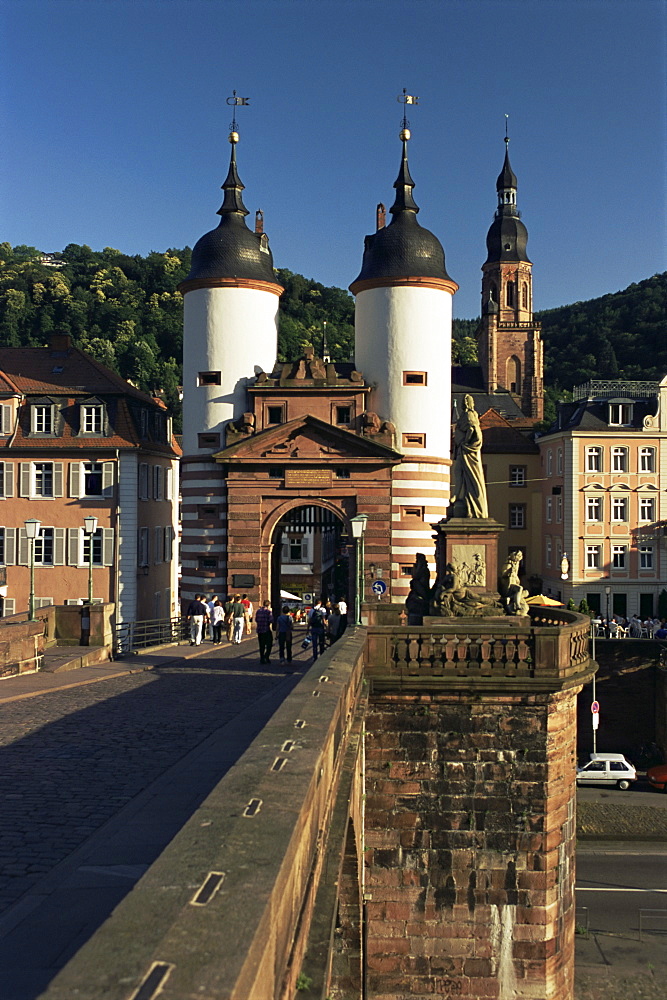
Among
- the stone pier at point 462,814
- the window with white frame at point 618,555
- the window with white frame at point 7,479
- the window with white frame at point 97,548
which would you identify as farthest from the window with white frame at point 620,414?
the stone pier at point 462,814

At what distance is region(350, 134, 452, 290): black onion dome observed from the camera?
134 feet

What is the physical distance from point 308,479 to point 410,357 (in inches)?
266

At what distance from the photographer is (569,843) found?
54.1 feet

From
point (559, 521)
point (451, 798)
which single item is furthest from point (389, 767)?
point (559, 521)

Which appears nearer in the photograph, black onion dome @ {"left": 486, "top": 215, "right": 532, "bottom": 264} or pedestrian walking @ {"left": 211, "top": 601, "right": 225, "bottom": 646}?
pedestrian walking @ {"left": 211, "top": 601, "right": 225, "bottom": 646}

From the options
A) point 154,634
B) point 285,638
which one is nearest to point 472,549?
point 285,638

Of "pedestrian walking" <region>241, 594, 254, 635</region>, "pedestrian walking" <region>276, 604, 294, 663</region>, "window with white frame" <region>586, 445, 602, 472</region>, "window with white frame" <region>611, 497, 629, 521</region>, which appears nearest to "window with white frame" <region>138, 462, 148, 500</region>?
"pedestrian walking" <region>241, 594, 254, 635</region>

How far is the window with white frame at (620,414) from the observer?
56.3 meters

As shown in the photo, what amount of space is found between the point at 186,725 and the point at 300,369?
88.9ft

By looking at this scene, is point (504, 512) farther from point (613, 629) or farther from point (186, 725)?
point (186, 725)

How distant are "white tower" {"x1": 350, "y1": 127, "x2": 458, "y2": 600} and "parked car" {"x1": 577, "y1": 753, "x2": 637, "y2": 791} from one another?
1008 cm

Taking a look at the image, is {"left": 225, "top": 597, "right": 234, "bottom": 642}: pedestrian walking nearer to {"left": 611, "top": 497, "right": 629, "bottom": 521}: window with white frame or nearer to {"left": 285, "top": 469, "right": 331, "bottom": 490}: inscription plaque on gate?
{"left": 285, "top": 469, "right": 331, "bottom": 490}: inscription plaque on gate

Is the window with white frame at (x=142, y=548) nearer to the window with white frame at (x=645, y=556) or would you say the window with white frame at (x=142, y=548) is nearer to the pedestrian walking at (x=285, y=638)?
the pedestrian walking at (x=285, y=638)

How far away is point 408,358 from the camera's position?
133 ft
